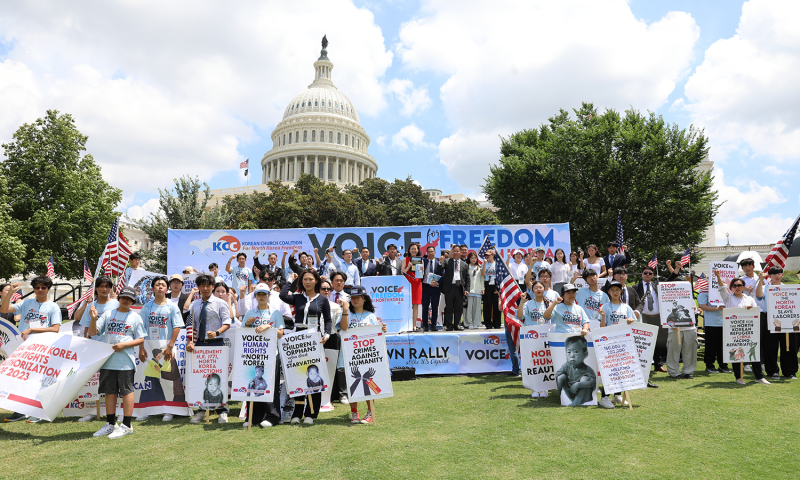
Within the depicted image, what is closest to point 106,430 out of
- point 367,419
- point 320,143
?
point 367,419

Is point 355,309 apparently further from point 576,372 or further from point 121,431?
point 576,372

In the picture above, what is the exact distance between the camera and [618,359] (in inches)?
318

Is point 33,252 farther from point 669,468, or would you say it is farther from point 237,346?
point 669,468

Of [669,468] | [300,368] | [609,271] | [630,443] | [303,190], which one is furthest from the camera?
[303,190]

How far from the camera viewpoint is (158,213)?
1203 inches

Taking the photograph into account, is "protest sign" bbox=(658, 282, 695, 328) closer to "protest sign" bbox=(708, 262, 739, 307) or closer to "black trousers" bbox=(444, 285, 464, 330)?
"protest sign" bbox=(708, 262, 739, 307)

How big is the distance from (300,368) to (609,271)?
759cm

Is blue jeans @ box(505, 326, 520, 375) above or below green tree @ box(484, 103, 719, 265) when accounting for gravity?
below

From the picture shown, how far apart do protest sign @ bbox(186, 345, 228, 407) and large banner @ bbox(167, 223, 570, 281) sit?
8.13 m

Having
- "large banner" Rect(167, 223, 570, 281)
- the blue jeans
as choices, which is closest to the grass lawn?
the blue jeans

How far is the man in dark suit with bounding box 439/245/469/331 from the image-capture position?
478 inches

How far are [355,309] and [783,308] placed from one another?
854 centimetres

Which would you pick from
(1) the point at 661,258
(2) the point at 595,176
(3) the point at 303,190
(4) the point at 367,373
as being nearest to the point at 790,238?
(4) the point at 367,373

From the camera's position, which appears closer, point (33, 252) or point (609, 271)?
point (609, 271)
